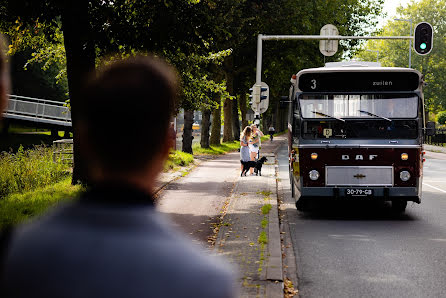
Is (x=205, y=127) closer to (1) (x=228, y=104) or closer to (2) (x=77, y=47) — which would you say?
(1) (x=228, y=104)

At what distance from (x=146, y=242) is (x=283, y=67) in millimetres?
41752

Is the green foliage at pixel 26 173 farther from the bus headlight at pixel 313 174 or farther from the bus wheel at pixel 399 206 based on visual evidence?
the bus wheel at pixel 399 206

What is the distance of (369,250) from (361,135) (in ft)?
11.6

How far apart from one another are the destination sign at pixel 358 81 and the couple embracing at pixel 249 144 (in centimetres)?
797

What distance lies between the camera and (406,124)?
12133mm

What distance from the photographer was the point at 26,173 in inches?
654

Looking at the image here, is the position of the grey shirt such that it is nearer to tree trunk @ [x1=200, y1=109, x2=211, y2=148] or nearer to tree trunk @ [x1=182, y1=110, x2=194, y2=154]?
tree trunk @ [x1=182, y1=110, x2=194, y2=154]

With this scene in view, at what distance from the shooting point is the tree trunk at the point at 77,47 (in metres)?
14.1

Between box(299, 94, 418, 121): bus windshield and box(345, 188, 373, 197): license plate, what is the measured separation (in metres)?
1.32

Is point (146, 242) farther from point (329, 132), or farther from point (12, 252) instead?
point (329, 132)

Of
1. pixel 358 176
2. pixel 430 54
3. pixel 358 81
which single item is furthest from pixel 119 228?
pixel 430 54

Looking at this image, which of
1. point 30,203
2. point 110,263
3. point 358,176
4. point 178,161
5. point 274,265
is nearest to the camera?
→ point 110,263

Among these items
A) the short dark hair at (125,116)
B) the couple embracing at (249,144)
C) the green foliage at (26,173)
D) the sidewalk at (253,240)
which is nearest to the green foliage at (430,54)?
the couple embracing at (249,144)

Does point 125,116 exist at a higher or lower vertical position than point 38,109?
lower
